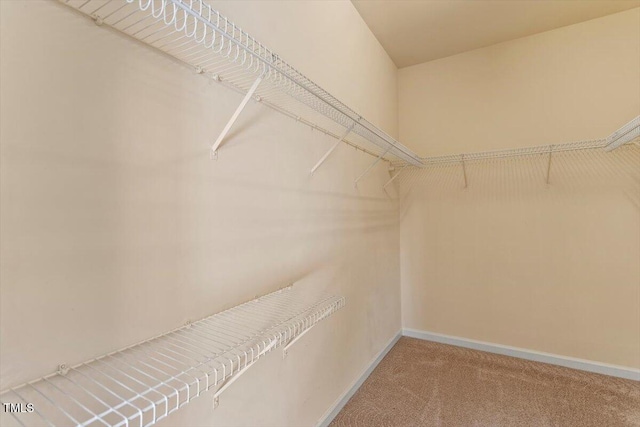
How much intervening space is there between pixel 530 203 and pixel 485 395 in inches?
62.7

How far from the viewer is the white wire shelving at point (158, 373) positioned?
0.59 m

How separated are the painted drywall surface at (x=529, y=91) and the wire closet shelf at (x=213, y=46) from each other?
1.74 metres

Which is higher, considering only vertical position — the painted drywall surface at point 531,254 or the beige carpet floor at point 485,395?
the painted drywall surface at point 531,254

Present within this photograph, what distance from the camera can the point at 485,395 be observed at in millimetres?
2023

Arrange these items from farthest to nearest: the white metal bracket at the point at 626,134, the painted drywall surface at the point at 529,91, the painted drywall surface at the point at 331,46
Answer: the painted drywall surface at the point at 529,91
the white metal bracket at the point at 626,134
the painted drywall surface at the point at 331,46

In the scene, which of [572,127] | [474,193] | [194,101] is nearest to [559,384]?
[474,193]

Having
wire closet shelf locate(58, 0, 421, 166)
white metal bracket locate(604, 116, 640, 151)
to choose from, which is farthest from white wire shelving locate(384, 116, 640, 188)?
wire closet shelf locate(58, 0, 421, 166)

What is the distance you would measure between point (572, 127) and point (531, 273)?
4.12 feet

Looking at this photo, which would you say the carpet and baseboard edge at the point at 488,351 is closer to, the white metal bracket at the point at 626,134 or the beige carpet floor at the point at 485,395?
the beige carpet floor at the point at 485,395

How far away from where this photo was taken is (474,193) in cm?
275

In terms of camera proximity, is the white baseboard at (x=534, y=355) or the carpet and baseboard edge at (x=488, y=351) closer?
the carpet and baseboard edge at (x=488, y=351)

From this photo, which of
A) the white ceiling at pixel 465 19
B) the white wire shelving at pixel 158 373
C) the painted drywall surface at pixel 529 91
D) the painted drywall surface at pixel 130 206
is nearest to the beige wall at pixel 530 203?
the painted drywall surface at pixel 529 91

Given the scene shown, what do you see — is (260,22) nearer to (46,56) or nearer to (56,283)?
(46,56)

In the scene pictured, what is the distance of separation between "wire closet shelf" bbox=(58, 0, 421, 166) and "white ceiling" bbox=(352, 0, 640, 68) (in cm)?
134
